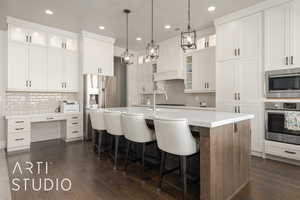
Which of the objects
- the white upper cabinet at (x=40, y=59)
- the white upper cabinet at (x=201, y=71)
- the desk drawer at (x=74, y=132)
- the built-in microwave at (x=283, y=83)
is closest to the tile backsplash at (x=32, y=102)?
the white upper cabinet at (x=40, y=59)

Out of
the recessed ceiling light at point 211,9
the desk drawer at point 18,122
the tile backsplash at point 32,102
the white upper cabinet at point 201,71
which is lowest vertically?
the desk drawer at point 18,122

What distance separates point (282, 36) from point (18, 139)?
18.8 feet

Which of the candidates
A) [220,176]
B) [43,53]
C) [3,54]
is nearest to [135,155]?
[220,176]

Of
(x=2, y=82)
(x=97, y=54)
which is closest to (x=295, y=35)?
(x=97, y=54)

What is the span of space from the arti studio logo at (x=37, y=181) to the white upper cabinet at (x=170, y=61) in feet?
12.7

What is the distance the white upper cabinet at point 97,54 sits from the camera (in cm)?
487

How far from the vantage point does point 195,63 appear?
474 cm

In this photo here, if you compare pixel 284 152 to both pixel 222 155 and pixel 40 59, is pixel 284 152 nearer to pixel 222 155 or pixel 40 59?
pixel 222 155

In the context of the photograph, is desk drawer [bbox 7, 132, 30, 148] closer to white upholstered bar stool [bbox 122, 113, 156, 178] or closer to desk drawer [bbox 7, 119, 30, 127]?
desk drawer [bbox 7, 119, 30, 127]

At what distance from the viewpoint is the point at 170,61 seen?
537cm

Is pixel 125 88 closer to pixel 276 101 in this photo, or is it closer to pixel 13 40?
pixel 13 40

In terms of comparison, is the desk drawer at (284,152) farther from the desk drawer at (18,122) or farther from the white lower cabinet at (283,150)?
the desk drawer at (18,122)

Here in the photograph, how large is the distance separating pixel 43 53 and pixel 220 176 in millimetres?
4810

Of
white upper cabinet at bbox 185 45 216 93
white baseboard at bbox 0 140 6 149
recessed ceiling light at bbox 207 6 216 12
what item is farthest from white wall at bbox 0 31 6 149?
recessed ceiling light at bbox 207 6 216 12
